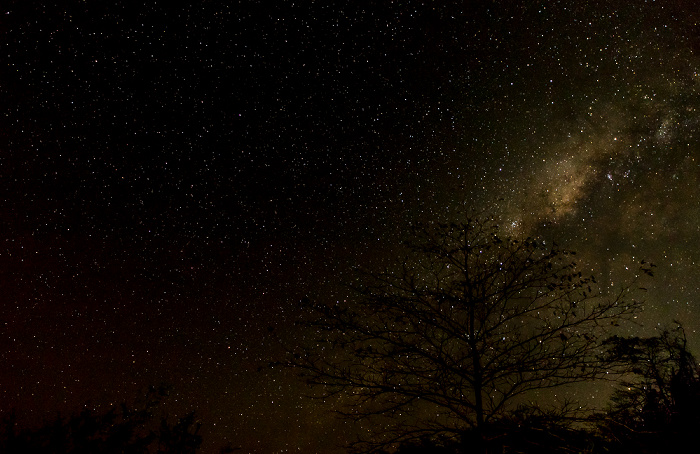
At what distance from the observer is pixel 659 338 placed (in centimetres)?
668

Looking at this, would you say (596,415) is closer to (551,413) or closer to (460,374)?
(551,413)

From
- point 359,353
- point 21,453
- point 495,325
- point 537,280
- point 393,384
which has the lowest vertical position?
point 21,453

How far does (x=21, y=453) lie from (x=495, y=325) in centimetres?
960

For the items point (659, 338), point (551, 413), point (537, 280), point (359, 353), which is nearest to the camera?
point (551, 413)

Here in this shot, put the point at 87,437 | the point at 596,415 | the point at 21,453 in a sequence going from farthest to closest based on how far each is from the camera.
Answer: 1. the point at 87,437
2. the point at 21,453
3. the point at 596,415

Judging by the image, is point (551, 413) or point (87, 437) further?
point (87, 437)

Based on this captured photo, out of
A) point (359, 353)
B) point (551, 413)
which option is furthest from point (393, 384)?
point (551, 413)

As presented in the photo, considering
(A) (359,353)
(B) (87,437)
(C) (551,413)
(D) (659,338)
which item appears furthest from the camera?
Answer: (B) (87,437)

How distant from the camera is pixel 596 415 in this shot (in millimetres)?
4492

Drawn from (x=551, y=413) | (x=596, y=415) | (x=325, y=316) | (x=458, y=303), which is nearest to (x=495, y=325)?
(x=458, y=303)

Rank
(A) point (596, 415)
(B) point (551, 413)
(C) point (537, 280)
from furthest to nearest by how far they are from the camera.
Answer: (C) point (537, 280) < (B) point (551, 413) < (A) point (596, 415)

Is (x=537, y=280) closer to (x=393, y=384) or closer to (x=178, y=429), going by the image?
(x=393, y=384)

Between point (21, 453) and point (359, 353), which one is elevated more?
point (359, 353)

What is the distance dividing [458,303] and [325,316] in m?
1.93
